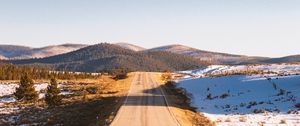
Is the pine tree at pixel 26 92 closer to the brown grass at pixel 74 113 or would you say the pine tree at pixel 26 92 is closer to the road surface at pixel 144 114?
the brown grass at pixel 74 113

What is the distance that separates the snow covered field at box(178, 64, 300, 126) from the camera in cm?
3478

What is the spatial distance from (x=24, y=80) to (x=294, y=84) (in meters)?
47.7

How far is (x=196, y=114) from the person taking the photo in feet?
130

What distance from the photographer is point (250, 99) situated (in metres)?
44.0

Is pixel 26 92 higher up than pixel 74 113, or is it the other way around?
pixel 26 92

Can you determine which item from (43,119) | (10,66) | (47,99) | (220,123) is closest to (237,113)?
(220,123)

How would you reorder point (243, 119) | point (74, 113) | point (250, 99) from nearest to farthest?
point (243, 119) → point (250, 99) → point (74, 113)

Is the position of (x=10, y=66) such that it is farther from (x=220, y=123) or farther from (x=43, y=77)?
(x=220, y=123)

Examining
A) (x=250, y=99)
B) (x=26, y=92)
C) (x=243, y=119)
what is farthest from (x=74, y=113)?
(x=26, y=92)

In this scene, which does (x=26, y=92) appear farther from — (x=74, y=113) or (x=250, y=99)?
(x=250, y=99)

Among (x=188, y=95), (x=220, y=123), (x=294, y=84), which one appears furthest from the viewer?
(x=188, y=95)

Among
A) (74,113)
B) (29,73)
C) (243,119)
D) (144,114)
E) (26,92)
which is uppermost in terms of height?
(29,73)

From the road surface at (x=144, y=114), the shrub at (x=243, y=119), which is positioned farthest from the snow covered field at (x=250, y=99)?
the road surface at (x=144, y=114)

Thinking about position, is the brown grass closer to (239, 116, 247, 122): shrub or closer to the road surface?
the road surface
